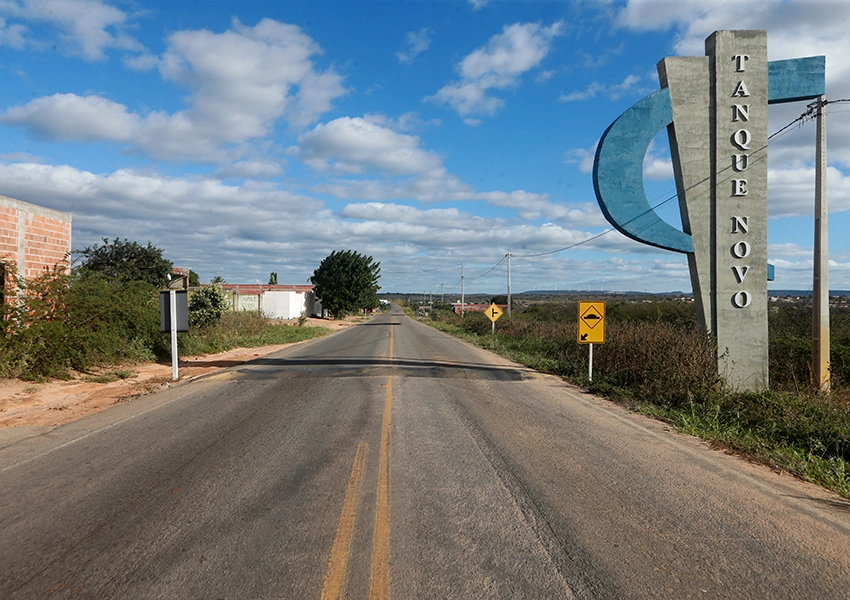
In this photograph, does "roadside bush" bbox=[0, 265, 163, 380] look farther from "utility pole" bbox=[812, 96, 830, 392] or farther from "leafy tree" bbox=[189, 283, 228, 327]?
"utility pole" bbox=[812, 96, 830, 392]

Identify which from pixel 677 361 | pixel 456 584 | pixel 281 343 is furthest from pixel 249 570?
pixel 281 343

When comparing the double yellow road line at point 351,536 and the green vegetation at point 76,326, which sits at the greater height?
the green vegetation at point 76,326

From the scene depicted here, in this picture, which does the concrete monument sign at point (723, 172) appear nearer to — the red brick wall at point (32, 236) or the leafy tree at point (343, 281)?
the red brick wall at point (32, 236)

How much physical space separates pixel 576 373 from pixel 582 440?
8075 mm

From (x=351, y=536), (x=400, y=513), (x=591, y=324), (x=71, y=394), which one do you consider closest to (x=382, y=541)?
(x=351, y=536)

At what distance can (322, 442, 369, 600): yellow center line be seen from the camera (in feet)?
12.2

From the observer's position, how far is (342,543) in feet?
14.4

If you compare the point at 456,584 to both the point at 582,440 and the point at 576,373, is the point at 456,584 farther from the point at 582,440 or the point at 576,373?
the point at 576,373

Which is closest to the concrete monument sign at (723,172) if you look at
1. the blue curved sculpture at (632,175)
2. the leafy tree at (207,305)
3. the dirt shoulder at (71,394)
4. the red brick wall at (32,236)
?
the blue curved sculpture at (632,175)

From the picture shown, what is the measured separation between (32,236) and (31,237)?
43 millimetres

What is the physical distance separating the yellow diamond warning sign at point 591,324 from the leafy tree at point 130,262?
2358cm

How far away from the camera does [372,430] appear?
8.38m

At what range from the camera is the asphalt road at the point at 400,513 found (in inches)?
152

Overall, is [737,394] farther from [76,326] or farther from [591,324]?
[76,326]
